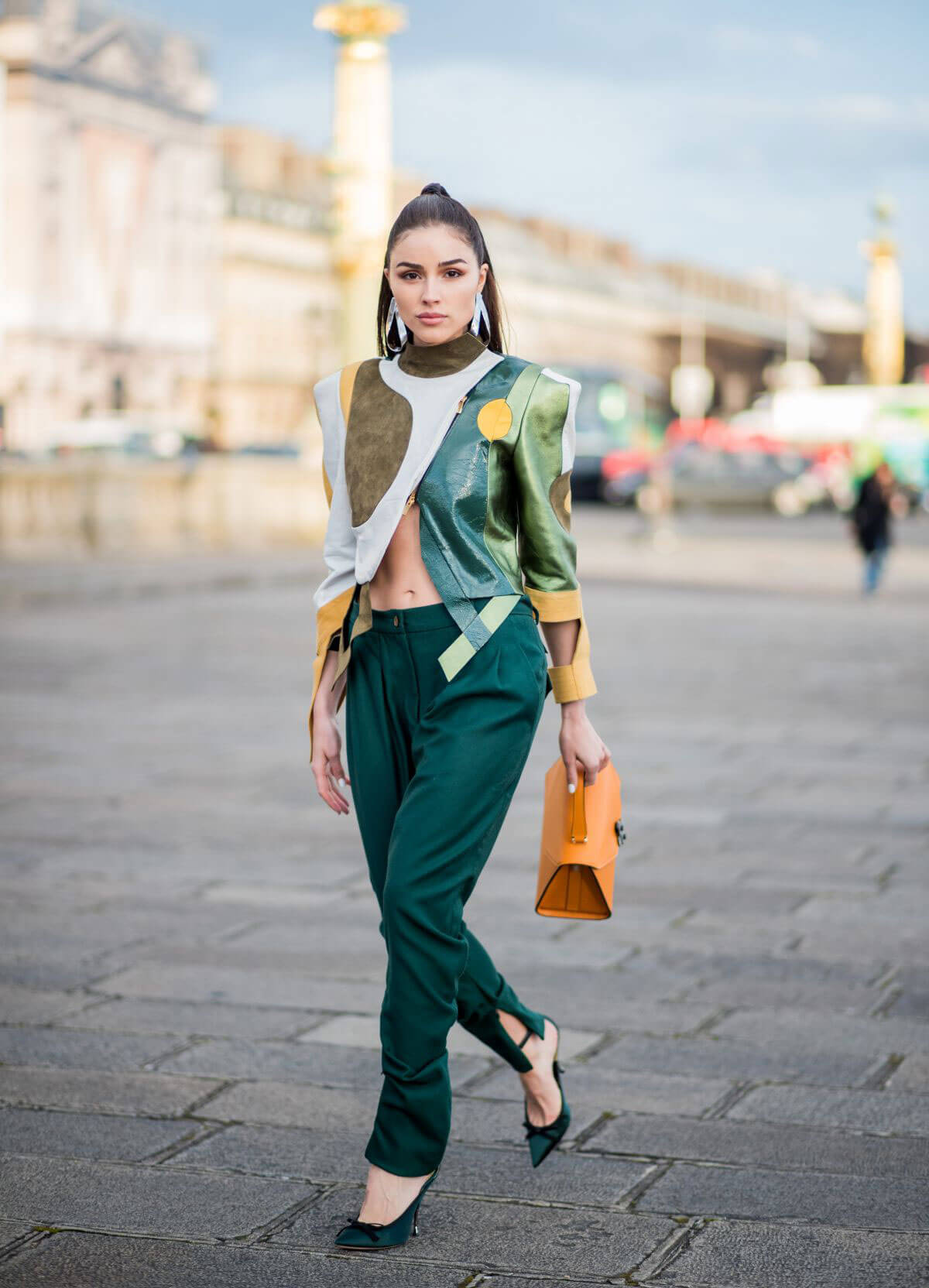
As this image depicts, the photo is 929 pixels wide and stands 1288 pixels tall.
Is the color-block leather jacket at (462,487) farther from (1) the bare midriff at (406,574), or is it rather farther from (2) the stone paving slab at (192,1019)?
(2) the stone paving slab at (192,1019)

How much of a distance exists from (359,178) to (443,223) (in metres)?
19.7

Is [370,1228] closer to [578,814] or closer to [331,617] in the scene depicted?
[578,814]

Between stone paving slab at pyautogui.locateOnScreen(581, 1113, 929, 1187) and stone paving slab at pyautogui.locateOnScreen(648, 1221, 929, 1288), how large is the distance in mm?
304

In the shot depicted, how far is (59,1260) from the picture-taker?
120 inches

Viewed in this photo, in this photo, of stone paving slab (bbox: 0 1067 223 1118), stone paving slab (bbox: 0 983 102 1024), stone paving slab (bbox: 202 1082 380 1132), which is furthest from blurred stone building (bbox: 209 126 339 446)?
stone paving slab (bbox: 202 1082 380 1132)

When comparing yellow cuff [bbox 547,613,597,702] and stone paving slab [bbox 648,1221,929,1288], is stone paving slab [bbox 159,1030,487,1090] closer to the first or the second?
stone paving slab [bbox 648,1221,929,1288]

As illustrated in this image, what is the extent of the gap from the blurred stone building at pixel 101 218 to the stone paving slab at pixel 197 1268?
173 feet

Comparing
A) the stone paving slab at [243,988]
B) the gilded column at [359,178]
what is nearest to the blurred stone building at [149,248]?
the gilded column at [359,178]

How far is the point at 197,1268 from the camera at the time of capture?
3023 millimetres

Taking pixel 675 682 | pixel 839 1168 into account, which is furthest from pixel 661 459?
pixel 839 1168

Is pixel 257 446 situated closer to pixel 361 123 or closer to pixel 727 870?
pixel 361 123

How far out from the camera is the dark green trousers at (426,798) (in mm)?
3111

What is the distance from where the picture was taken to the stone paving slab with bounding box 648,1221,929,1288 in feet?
9.82

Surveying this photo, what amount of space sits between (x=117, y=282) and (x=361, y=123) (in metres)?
39.5
